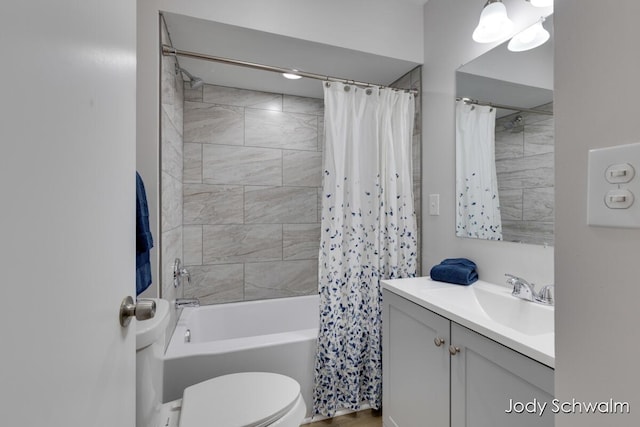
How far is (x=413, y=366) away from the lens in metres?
1.31

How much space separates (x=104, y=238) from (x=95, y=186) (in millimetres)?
96

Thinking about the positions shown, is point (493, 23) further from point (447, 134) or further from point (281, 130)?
point (281, 130)

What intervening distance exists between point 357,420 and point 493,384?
1122 mm

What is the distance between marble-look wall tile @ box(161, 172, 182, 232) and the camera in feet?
5.21

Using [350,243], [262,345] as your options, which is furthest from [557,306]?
[262,345]

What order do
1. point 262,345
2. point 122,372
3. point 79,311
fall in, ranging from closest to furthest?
point 79,311, point 122,372, point 262,345

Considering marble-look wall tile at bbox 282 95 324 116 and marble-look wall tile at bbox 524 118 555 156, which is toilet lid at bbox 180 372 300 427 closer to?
marble-look wall tile at bbox 524 118 555 156

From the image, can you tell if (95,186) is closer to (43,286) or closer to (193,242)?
(43,286)

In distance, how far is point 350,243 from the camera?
175cm

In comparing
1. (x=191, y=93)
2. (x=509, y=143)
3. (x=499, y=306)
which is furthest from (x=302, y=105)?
(x=499, y=306)

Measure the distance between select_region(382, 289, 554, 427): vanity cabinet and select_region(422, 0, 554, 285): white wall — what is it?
0.52 m

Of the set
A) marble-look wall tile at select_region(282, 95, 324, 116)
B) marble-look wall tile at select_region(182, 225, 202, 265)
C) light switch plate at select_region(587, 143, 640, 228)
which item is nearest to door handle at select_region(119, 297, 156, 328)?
light switch plate at select_region(587, 143, 640, 228)

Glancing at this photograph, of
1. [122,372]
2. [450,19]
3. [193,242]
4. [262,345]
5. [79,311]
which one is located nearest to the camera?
[79,311]
